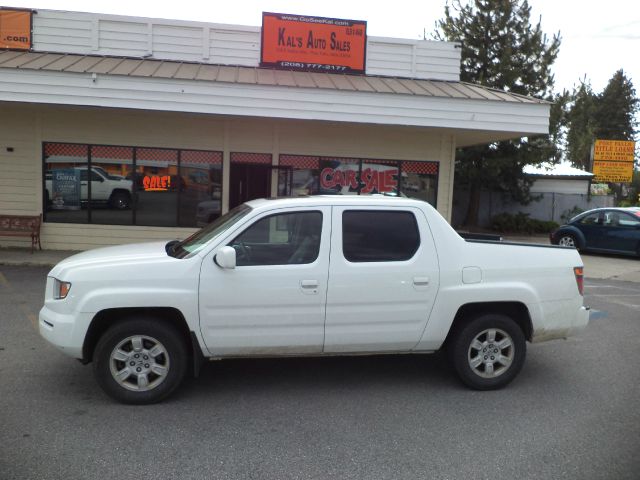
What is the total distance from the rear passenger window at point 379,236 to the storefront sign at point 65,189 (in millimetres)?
10459

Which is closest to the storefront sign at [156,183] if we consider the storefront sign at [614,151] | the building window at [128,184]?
the building window at [128,184]

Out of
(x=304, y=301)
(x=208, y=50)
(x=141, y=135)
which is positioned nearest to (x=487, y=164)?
(x=208, y=50)

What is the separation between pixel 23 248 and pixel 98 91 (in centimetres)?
442

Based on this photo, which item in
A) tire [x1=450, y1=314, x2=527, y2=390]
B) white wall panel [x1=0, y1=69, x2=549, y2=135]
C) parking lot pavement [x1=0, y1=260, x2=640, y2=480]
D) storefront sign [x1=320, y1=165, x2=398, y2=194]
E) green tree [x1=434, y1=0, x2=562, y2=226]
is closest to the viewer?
parking lot pavement [x1=0, y1=260, x2=640, y2=480]

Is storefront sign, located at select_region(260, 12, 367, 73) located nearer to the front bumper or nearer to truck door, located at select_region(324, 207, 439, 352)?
truck door, located at select_region(324, 207, 439, 352)

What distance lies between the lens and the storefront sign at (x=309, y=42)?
13984 millimetres

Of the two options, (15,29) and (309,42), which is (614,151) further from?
(15,29)

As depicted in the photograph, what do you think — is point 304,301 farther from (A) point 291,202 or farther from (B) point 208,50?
(B) point 208,50

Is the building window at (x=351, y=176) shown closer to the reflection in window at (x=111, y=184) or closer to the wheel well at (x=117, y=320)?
the reflection in window at (x=111, y=184)

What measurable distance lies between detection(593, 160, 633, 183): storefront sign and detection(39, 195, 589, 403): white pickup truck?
26.7m

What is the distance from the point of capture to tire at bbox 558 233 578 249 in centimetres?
1747

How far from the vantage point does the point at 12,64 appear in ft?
38.9

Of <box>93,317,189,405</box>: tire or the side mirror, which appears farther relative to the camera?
<box>93,317,189,405</box>: tire

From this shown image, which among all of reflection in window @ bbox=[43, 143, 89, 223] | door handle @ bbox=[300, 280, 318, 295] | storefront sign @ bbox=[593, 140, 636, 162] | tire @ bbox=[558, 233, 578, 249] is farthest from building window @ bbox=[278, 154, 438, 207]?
storefront sign @ bbox=[593, 140, 636, 162]
